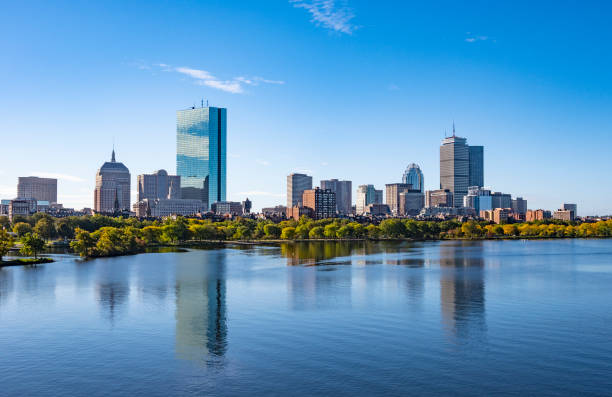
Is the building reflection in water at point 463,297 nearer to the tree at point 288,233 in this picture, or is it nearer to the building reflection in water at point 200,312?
the building reflection in water at point 200,312

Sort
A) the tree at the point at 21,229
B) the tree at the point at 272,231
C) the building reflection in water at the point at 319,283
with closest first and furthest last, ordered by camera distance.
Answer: the building reflection in water at the point at 319,283 → the tree at the point at 21,229 → the tree at the point at 272,231

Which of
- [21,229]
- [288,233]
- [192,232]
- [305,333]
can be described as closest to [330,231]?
[288,233]

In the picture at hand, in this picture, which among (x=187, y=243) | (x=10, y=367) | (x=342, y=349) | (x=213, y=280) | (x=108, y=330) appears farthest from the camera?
(x=187, y=243)

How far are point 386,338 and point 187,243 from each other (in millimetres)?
106120

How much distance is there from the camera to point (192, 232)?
143000 millimetres

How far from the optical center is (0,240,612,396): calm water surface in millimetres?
29578

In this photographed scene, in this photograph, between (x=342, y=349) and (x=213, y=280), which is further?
(x=213, y=280)

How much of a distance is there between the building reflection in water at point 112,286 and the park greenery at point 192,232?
55.1 ft

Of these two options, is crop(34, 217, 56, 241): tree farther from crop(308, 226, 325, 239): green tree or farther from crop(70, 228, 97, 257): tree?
crop(308, 226, 325, 239): green tree

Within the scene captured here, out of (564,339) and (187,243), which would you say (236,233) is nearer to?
(187,243)

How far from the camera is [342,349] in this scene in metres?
34.9

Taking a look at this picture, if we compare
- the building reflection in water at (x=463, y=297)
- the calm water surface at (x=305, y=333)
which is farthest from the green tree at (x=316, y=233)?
the calm water surface at (x=305, y=333)

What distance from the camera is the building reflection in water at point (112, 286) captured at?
4866cm

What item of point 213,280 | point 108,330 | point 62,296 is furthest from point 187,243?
point 108,330
